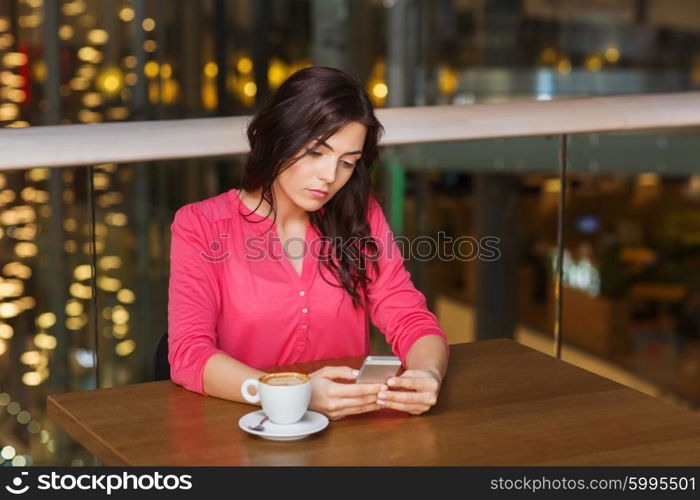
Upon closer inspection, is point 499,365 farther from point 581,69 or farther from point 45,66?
point 581,69

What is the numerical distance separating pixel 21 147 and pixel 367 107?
2.32 feet

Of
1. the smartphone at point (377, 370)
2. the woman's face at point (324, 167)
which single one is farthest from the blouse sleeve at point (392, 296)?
the smartphone at point (377, 370)

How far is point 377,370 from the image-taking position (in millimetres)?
1539

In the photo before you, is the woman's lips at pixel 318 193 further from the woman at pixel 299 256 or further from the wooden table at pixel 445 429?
the wooden table at pixel 445 429

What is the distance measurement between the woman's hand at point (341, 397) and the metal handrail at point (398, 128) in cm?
89

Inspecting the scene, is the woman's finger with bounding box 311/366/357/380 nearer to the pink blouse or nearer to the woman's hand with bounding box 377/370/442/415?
the woman's hand with bounding box 377/370/442/415

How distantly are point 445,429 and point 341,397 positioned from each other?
0.48 ft

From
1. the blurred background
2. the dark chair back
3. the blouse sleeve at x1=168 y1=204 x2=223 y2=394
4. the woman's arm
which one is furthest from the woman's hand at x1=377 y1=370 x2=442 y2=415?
the blurred background

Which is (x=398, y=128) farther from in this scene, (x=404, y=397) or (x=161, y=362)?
(x=404, y=397)

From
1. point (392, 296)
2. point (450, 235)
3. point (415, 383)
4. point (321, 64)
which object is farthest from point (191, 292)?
point (321, 64)

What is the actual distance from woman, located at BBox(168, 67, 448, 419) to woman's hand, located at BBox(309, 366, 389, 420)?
0.17m

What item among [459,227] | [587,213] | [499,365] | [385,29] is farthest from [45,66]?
[587,213]

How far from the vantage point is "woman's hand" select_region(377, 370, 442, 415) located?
1.47 m
